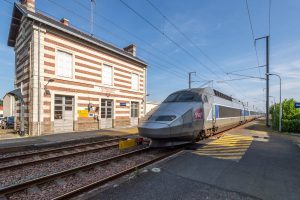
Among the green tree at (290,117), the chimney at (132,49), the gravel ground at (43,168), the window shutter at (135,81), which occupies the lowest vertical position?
the gravel ground at (43,168)

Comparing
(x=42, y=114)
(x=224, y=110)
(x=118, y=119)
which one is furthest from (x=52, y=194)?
(x=118, y=119)

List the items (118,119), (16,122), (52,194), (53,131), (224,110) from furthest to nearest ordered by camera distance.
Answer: (118,119) → (16,122) → (53,131) → (224,110) → (52,194)

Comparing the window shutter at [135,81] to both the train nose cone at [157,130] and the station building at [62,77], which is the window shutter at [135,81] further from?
the train nose cone at [157,130]

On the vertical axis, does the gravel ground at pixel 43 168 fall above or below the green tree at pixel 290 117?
below

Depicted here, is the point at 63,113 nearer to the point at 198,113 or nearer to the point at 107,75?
the point at 107,75

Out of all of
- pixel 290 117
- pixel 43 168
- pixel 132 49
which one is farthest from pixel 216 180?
pixel 132 49

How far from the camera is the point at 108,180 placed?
5324 millimetres

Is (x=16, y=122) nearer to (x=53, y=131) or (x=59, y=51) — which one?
(x=53, y=131)

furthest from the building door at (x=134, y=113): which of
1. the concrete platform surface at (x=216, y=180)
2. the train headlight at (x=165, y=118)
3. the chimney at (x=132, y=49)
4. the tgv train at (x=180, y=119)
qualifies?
the concrete platform surface at (x=216, y=180)

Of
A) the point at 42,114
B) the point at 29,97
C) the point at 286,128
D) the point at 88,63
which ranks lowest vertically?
the point at 286,128

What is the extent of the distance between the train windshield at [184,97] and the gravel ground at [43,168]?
12.8 ft

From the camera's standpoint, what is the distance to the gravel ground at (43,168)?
5707 mm

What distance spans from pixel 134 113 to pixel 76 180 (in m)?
18.3

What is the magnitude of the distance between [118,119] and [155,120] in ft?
43.0
